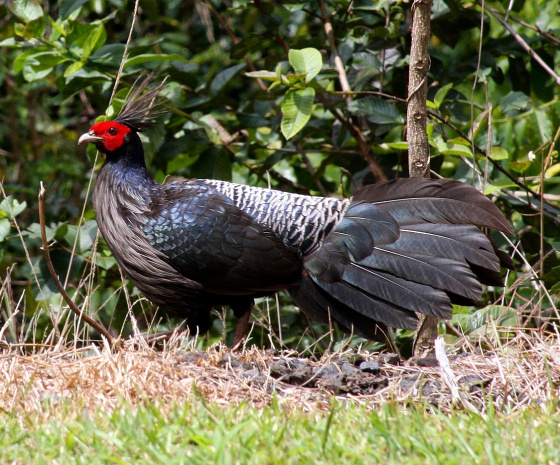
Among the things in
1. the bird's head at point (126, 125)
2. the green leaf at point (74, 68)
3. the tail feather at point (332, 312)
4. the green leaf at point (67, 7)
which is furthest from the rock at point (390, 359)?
the green leaf at point (67, 7)

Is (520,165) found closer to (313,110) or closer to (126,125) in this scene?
(313,110)

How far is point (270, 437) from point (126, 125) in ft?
9.80

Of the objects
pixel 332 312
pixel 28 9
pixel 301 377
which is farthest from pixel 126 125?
pixel 301 377

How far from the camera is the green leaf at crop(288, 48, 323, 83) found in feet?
15.9

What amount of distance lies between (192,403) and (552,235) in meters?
3.33

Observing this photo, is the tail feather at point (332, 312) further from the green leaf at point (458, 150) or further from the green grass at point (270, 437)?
the green grass at point (270, 437)

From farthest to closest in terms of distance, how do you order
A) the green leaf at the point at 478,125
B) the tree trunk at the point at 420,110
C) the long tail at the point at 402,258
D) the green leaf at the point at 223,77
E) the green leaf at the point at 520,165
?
1. the green leaf at the point at 223,77
2. the green leaf at the point at 520,165
3. the green leaf at the point at 478,125
4. the tree trunk at the point at 420,110
5. the long tail at the point at 402,258

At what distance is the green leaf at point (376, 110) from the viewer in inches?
215

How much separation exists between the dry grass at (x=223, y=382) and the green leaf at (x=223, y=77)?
8.18ft

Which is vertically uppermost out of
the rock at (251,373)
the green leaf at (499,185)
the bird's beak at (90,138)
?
the bird's beak at (90,138)

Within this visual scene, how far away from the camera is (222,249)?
4.73 meters

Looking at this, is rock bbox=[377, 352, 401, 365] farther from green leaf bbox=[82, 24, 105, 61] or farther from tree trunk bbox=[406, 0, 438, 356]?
green leaf bbox=[82, 24, 105, 61]

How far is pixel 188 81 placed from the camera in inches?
242

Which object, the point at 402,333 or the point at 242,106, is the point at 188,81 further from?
the point at 402,333
